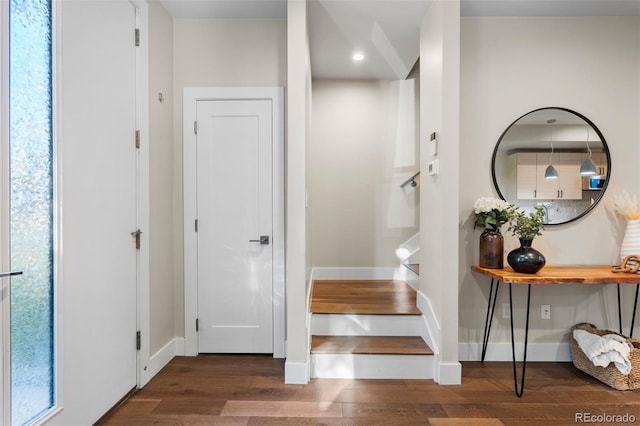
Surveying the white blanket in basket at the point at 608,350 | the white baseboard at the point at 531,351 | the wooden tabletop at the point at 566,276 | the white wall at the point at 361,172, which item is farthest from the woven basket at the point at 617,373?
the white wall at the point at 361,172

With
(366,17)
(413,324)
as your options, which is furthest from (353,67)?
(413,324)

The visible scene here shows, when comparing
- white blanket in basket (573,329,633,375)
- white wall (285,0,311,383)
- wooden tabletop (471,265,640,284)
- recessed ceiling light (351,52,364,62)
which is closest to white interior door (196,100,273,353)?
white wall (285,0,311,383)

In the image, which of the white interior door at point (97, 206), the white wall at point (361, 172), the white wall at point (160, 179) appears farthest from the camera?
the white wall at point (361, 172)

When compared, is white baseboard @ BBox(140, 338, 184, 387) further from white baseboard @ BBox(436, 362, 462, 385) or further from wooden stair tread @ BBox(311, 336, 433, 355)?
white baseboard @ BBox(436, 362, 462, 385)

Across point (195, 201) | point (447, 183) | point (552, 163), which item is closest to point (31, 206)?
point (195, 201)

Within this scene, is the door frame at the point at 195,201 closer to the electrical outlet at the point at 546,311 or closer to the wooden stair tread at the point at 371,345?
the wooden stair tread at the point at 371,345

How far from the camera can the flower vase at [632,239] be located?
255 centimetres

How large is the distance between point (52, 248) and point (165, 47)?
177cm

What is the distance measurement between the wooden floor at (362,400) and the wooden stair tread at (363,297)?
0.55m

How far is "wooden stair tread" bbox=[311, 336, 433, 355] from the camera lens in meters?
2.46

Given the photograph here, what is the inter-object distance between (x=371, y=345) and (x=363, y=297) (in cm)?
68

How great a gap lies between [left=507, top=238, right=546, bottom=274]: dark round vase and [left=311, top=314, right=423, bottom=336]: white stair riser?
0.83 metres

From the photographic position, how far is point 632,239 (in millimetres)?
2564

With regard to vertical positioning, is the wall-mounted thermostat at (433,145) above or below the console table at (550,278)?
above
